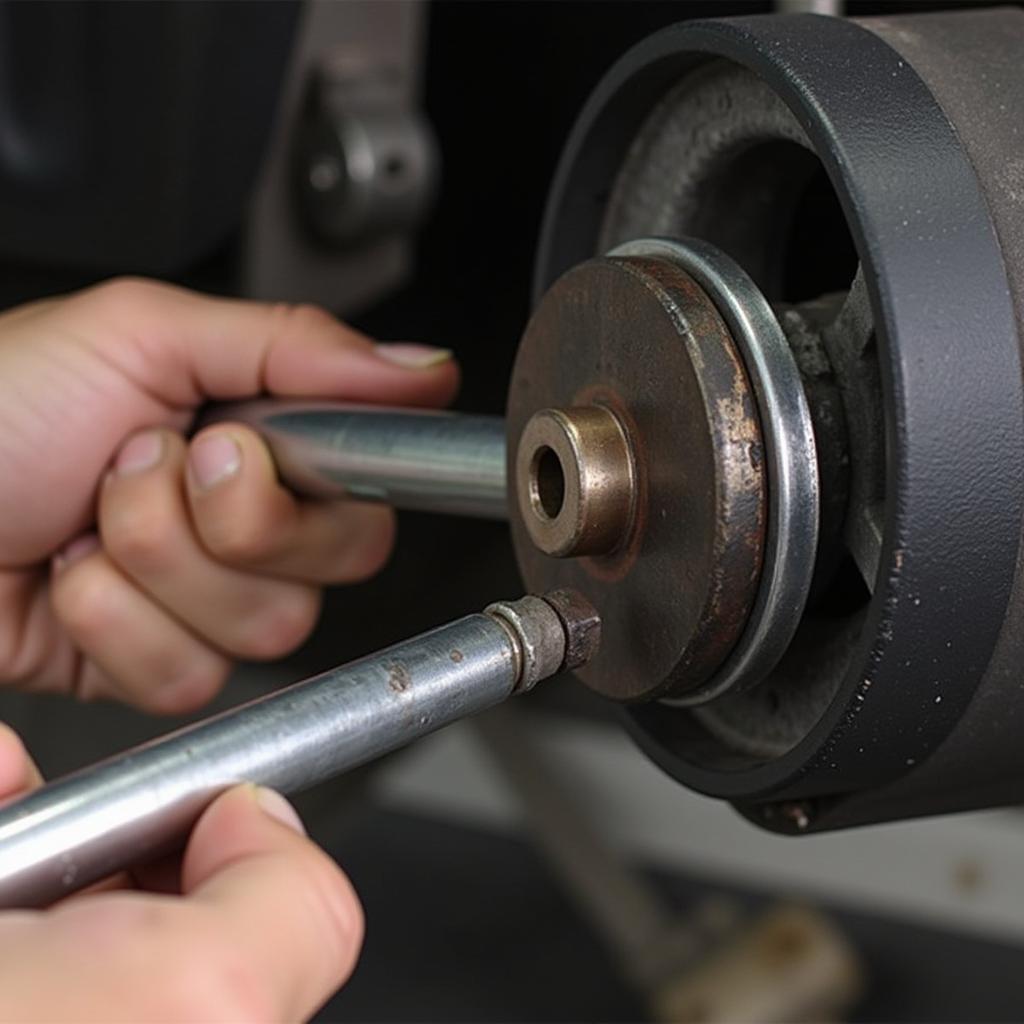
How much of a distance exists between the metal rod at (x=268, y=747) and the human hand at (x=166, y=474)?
226 mm

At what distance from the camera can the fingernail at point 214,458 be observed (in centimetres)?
55

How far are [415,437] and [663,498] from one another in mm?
126

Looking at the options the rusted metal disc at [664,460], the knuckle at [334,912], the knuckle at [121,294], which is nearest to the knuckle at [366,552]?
the knuckle at [121,294]

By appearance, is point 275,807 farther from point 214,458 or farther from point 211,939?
point 214,458

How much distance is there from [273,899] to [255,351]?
1.14ft

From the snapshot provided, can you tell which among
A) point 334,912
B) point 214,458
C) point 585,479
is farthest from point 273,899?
point 214,458

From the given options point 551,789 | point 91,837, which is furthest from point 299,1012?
point 551,789

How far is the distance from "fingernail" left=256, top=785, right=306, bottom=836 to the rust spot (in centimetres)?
3

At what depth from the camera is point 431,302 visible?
0.86m

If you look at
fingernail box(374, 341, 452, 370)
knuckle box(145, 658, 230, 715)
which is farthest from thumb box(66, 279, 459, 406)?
knuckle box(145, 658, 230, 715)

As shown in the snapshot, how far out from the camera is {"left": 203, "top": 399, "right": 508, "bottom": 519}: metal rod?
1.52ft

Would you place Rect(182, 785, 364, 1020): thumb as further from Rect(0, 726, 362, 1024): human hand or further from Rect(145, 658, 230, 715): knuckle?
Rect(145, 658, 230, 715): knuckle

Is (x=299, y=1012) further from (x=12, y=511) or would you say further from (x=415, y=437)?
(x=12, y=511)

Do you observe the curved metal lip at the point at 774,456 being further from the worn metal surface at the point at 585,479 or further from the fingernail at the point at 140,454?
the fingernail at the point at 140,454
